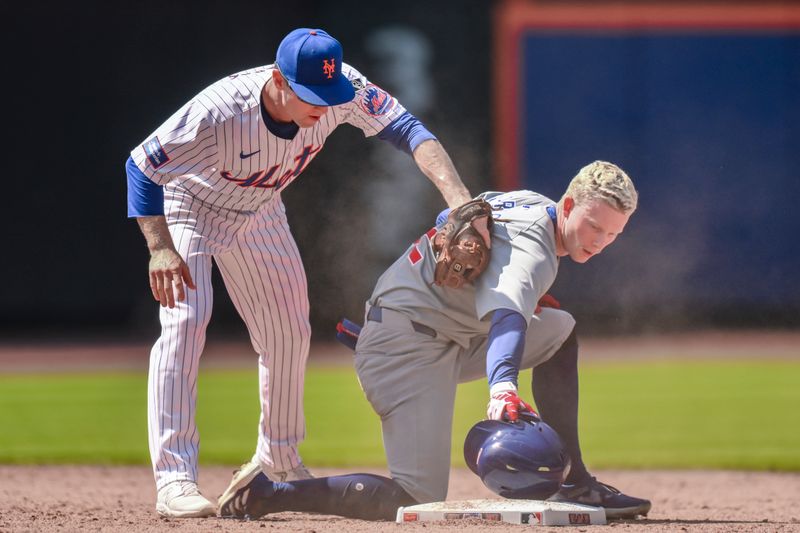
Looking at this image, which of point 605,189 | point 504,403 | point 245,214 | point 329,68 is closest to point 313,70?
point 329,68

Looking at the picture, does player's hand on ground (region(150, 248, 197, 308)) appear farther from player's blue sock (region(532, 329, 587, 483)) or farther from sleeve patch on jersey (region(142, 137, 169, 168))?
player's blue sock (region(532, 329, 587, 483))

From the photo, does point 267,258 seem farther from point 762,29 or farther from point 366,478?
point 762,29

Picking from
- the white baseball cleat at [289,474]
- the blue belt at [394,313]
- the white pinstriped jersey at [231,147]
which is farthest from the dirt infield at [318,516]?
the white pinstriped jersey at [231,147]

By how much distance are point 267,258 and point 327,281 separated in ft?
29.9

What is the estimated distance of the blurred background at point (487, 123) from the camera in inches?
529

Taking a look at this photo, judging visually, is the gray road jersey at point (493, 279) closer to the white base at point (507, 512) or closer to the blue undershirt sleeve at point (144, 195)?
the white base at point (507, 512)

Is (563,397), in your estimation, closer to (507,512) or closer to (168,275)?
(507,512)

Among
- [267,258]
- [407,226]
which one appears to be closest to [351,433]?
[267,258]

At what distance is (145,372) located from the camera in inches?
415

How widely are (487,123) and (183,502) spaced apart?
10.4m

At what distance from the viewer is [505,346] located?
11.2 ft

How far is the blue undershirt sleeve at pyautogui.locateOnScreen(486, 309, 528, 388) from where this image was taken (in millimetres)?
3371

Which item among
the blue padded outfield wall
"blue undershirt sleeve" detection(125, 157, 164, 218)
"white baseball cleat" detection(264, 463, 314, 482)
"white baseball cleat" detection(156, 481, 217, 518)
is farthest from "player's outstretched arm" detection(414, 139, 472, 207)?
the blue padded outfield wall

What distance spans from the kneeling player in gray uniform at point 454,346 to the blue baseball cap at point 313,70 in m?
0.57
